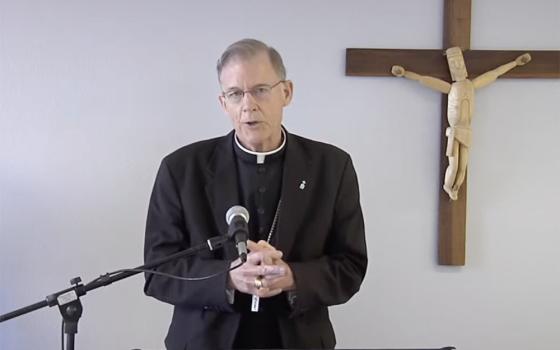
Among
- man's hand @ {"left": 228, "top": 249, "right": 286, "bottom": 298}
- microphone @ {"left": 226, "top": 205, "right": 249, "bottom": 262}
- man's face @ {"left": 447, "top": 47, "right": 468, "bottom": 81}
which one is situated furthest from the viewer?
man's face @ {"left": 447, "top": 47, "right": 468, "bottom": 81}

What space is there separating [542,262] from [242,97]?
1768 mm

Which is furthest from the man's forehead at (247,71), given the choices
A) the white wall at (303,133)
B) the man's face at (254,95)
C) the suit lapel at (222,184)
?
the white wall at (303,133)

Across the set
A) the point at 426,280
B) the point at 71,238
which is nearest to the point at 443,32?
the point at 426,280

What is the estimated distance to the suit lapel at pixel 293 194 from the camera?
1.60 metres

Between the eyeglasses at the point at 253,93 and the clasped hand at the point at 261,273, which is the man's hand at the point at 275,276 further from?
the eyeglasses at the point at 253,93

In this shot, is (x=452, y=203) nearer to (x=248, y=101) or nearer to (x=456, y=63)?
(x=456, y=63)

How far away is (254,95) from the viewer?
1532 millimetres

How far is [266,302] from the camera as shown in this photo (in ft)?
5.20

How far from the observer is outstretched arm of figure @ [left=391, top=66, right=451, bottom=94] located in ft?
8.14

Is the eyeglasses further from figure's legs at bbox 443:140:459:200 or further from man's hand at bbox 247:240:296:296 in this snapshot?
figure's legs at bbox 443:140:459:200

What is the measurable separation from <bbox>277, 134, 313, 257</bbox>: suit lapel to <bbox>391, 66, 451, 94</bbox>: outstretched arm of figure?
957mm

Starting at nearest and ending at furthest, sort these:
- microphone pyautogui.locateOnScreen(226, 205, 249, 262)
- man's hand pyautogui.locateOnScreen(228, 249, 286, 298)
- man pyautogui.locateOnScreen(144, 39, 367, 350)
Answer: microphone pyautogui.locateOnScreen(226, 205, 249, 262)
man's hand pyautogui.locateOnScreen(228, 249, 286, 298)
man pyautogui.locateOnScreen(144, 39, 367, 350)

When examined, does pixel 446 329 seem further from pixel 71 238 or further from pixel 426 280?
pixel 71 238

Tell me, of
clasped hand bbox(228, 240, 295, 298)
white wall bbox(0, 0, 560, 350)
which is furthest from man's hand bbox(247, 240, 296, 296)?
white wall bbox(0, 0, 560, 350)
